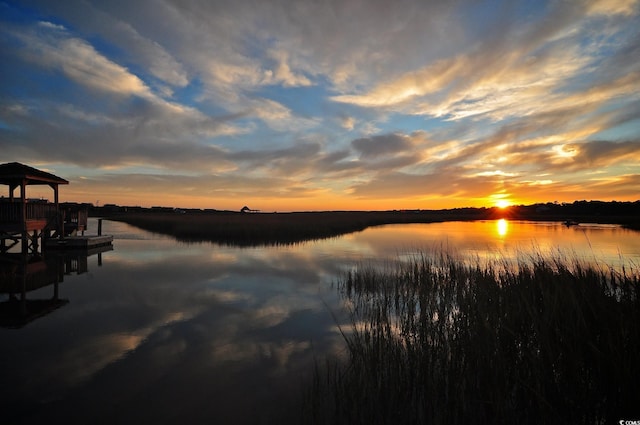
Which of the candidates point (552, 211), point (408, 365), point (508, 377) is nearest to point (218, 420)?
point (408, 365)

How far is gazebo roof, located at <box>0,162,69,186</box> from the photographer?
19.8m

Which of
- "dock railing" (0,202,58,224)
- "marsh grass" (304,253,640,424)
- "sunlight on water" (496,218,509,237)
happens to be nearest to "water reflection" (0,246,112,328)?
"dock railing" (0,202,58,224)

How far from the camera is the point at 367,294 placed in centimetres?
1245

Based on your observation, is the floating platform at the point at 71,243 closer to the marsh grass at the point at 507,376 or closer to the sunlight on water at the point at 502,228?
the marsh grass at the point at 507,376

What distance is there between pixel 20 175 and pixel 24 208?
6.89ft

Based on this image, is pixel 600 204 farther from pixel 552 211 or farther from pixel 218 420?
pixel 218 420

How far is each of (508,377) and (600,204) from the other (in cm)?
12212

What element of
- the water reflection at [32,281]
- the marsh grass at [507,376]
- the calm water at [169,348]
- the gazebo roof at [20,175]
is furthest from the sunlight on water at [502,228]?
the gazebo roof at [20,175]

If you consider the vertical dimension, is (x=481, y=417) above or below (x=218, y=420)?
above

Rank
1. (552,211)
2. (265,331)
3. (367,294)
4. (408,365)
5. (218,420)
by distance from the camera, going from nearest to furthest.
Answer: (218,420) → (408,365) → (265,331) → (367,294) → (552,211)

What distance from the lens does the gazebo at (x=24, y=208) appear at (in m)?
19.9

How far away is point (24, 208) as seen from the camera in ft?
67.2

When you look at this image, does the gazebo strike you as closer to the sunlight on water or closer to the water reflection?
the water reflection

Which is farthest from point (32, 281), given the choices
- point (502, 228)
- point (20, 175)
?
point (502, 228)
